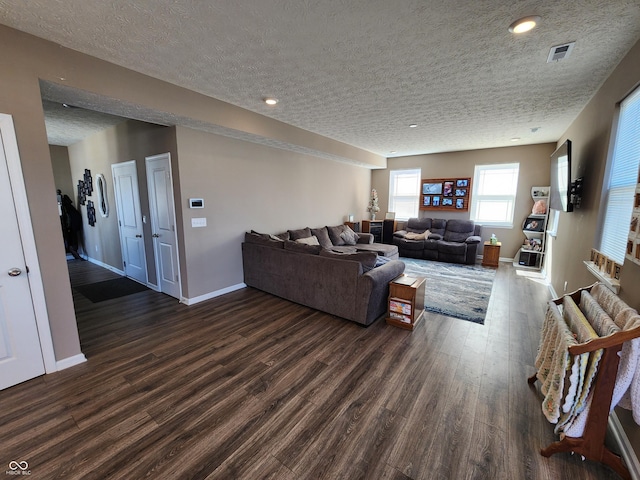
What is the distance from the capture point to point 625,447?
1.55 m

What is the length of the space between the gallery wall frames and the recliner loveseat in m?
0.41

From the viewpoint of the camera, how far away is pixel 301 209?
18.1 ft

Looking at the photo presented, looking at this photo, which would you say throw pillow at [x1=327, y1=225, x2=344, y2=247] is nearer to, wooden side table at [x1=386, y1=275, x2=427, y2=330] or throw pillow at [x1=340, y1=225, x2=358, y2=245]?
throw pillow at [x1=340, y1=225, x2=358, y2=245]

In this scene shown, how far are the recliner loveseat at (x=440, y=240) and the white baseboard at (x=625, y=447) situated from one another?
4593mm

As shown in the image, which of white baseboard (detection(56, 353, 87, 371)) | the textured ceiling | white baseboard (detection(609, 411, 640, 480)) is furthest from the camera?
white baseboard (detection(56, 353, 87, 371))

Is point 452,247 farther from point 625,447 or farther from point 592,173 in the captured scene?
point 625,447

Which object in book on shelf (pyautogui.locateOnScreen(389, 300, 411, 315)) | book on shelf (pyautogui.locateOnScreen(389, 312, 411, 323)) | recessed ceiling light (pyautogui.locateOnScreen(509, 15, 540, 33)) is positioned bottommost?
book on shelf (pyautogui.locateOnScreen(389, 312, 411, 323))

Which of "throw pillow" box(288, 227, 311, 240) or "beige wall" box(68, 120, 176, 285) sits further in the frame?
"throw pillow" box(288, 227, 311, 240)

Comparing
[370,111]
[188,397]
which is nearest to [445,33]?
[370,111]

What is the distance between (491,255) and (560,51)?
469cm

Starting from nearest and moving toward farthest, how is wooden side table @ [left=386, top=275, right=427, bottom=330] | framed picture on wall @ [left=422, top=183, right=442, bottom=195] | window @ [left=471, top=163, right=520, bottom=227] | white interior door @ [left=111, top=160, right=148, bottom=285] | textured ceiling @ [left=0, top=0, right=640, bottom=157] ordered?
textured ceiling @ [left=0, top=0, right=640, bottom=157] < wooden side table @ [left=386, top=275, right=427, bottom=330] < white interior door @ [left=111, top=160, right=148, bottom=285] < window @ [left=471, top=163, right=520, bottom=227] < framed picture on wall @ [left=422, top=183, right=442, bottom=195]

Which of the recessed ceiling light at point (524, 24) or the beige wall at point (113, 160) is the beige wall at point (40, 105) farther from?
the recessed ceiling light at point (524, 24)

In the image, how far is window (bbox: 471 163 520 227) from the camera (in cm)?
623

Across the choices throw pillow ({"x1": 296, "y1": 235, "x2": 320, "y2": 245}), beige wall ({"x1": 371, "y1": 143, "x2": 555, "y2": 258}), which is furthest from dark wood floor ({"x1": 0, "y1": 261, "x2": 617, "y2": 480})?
beige wall ({"x1": 371, "y1": 143, "x2": 555, "y2": 258})
